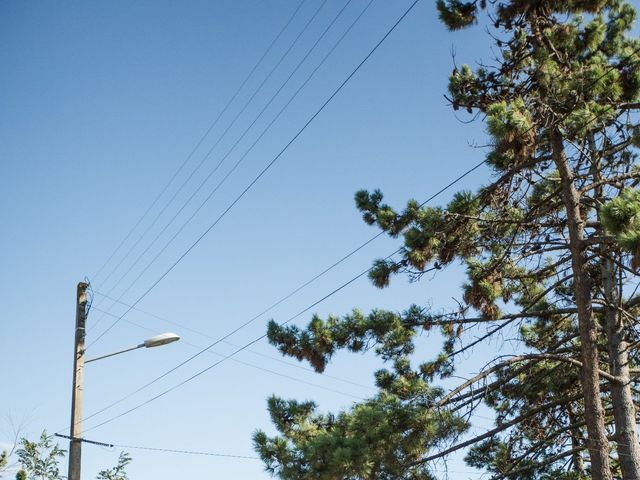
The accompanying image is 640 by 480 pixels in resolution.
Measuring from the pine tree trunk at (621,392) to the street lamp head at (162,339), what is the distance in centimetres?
585

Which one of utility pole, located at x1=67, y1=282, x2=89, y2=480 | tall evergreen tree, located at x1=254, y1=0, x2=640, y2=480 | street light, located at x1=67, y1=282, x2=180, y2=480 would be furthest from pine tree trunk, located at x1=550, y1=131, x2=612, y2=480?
utility pole, located at x1=67, y1=282, x2=89, y2=480

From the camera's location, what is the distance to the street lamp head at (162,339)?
33.1 feet

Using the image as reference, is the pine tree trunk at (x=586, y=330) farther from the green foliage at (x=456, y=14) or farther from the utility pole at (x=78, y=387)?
the utility pole at (x=78, y=387)

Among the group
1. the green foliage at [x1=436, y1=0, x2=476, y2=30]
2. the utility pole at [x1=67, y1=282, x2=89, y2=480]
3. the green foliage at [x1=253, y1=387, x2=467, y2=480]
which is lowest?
the green foliage at [x1=253, y1=387, x2=467, y2=480]

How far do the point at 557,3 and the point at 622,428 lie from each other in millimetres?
5959

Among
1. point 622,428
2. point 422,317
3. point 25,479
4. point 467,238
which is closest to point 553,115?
point 467,238

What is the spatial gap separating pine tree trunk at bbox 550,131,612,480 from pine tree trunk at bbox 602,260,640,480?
1.22ft

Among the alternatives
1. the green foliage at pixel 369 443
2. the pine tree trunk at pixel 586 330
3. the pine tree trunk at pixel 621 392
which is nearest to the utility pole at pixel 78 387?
the green foliage at pixel 369 443

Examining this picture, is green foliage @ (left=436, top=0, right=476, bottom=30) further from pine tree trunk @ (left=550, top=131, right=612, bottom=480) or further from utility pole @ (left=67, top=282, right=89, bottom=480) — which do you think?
utility pole @ (left=67, top=282, right=89, bottom=480)

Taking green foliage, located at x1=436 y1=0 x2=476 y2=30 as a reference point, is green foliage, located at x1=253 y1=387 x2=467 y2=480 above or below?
below

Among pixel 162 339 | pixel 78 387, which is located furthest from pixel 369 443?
pixel 78 387

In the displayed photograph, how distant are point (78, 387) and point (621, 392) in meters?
7.81

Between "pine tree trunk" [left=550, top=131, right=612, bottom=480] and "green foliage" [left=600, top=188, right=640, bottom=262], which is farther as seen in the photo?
"pine tree trunk" [left=550, top=131, right=612, bottom=480]

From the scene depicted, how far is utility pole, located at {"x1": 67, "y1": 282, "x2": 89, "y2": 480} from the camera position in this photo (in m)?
10.3
